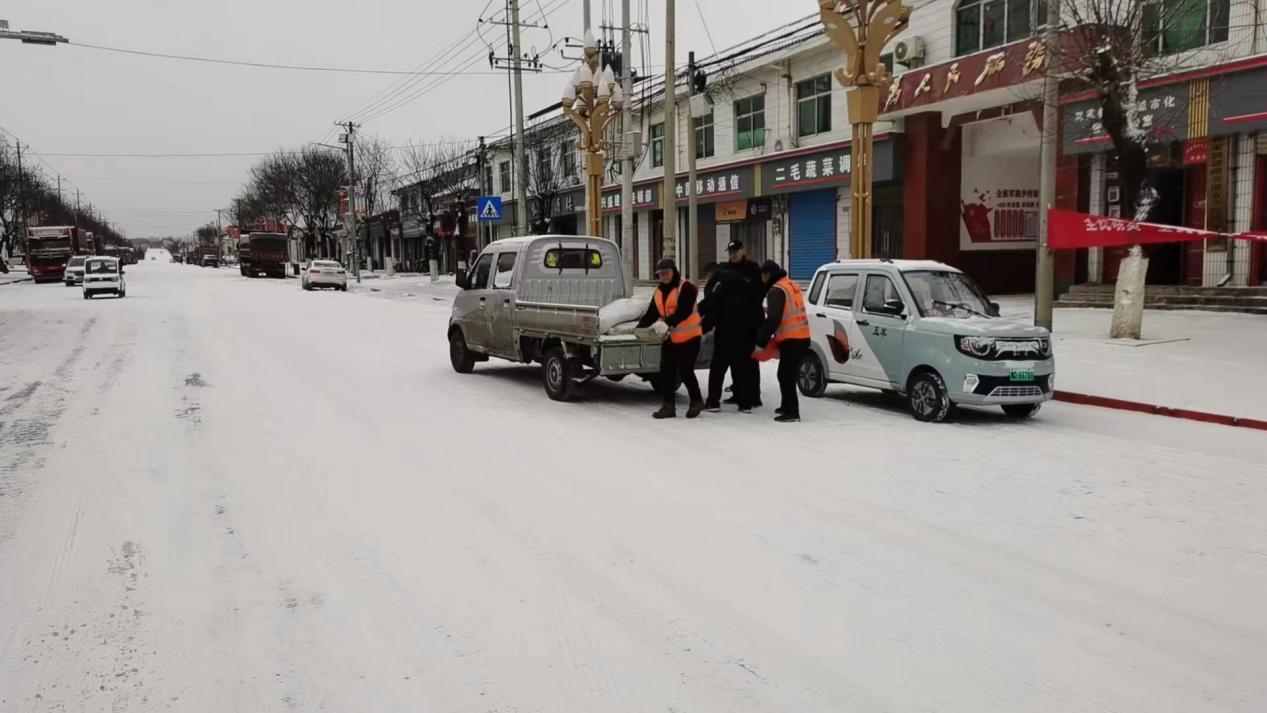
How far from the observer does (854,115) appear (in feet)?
47.5

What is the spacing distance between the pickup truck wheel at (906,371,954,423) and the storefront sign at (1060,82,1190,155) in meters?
10.1

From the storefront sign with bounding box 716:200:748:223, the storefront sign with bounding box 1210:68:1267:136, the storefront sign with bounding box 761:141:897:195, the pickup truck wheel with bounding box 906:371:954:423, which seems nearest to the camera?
the pickup truck wheel with bounding box 906:371:954:423

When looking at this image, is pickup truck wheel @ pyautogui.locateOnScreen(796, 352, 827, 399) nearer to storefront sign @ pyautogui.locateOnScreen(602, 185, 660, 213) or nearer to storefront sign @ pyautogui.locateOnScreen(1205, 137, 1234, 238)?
storefront sign @ pyautogui.locateOnScreen(1205, 137, 1234, 238)

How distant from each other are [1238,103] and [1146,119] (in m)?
1.87

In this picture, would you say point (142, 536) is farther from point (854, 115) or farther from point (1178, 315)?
point (1178, 315)

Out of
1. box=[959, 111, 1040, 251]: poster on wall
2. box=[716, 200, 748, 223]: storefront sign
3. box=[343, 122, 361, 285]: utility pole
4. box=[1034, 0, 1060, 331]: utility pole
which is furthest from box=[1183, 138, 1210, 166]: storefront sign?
box=[343, 122, 361, 285]: utility pole

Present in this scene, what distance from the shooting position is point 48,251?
51188 millimetres

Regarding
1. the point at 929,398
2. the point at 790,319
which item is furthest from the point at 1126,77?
the point at 790,319

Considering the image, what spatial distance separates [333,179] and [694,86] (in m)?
53.3

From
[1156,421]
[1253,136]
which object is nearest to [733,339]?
[1156,421]

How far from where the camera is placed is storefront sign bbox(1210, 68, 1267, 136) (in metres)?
16.5

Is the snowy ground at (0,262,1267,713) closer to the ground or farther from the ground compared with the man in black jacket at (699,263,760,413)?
closer to the ground

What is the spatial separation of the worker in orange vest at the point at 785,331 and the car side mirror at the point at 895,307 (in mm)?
1043

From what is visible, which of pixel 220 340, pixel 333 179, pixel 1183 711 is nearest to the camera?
pixel 1183 711
